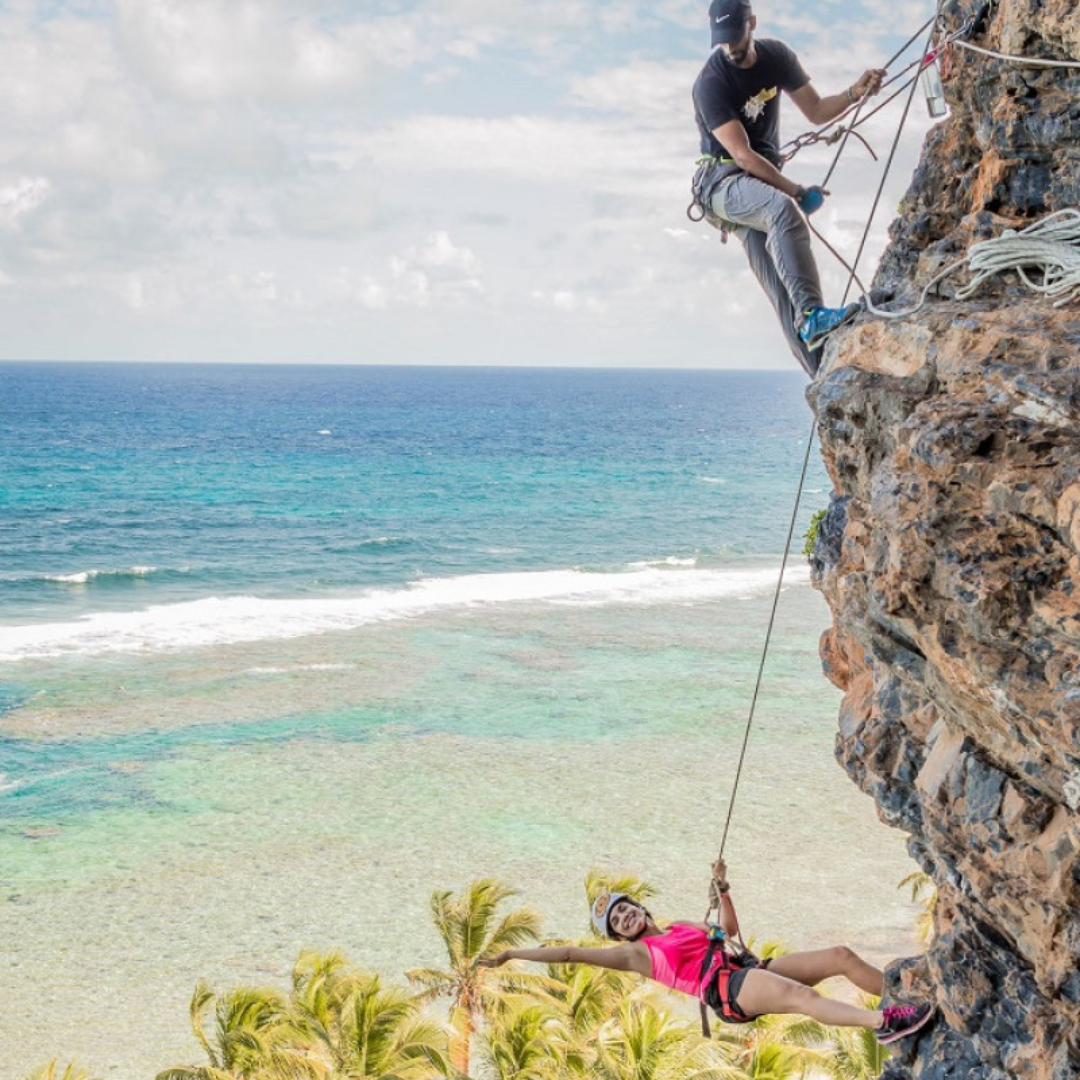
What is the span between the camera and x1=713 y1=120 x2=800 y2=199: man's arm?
8.02 metres

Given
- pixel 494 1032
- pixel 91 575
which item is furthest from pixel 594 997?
pixel 91 575

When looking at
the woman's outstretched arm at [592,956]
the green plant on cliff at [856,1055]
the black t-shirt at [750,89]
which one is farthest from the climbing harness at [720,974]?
the green plant on cliff at [856,1055]

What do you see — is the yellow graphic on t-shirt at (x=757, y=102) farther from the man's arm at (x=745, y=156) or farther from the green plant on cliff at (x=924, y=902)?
the green plant on cliff at (x=924, y=902)

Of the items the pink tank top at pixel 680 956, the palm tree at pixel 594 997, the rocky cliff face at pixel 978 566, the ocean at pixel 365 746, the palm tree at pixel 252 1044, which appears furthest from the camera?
the ocean at pixel 365 746

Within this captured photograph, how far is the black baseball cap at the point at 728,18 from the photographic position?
306 inches

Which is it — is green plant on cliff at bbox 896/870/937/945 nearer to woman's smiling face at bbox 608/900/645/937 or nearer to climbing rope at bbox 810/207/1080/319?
woman's smiling face at bbox 608/900/645/937

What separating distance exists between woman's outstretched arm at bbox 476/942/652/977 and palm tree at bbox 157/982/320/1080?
6.61 metres

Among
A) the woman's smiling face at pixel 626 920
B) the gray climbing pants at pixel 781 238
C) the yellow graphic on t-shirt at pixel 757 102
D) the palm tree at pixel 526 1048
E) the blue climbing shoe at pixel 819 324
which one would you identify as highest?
the yellow graphic on t-shirt at pixel 757 102

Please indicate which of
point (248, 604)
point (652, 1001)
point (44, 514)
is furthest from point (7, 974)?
point (44, 514)

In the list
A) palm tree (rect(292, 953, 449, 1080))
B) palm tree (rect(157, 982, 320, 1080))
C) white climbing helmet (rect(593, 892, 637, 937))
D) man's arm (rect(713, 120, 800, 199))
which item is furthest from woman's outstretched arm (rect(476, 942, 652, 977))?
palm tree (rect(292, 953, 449, 1080))

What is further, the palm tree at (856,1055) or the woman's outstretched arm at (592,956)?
the palm tree at (856,1055)

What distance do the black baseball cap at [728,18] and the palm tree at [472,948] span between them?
1326cm

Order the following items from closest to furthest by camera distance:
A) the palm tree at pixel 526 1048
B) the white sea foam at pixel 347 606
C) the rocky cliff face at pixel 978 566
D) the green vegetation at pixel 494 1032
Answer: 1. the rocky cliff face at pixel 978 566
2. the green vegetation at pixel 494 1032
3. the palm tree at pixel 526 1048
4. the white sea foam at pixel 347 606

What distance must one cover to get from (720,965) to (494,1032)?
7.91m
